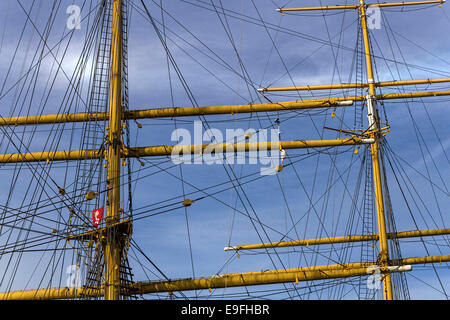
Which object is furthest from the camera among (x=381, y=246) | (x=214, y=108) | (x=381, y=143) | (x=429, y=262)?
(x=429, y=262)

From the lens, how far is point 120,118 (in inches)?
934

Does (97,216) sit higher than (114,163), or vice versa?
(114,163)

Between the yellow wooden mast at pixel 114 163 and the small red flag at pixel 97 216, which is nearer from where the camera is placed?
the yellow wooden mast at pixel 114 163

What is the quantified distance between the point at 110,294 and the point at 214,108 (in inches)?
380

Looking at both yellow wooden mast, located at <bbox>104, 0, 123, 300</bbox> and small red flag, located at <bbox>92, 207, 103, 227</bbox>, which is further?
small red flag, located at <bbox>92, 207, 103, 227</bbox>

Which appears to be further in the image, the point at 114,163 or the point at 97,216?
the point at 114,163
